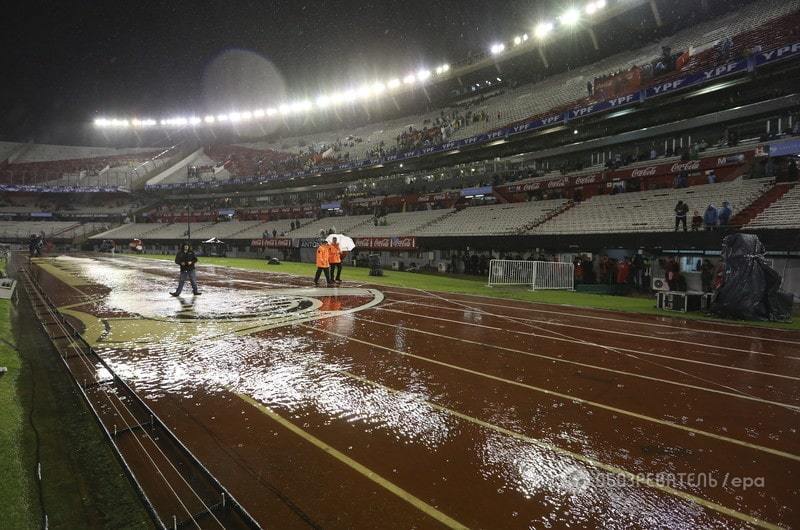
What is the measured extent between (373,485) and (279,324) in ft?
20.7

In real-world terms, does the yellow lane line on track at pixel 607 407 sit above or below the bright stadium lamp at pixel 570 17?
below

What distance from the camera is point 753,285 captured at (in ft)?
34.5

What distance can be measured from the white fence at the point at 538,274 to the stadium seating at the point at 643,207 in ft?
11.6

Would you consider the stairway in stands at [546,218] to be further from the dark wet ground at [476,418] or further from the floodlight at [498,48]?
the floodlight at [498,48]

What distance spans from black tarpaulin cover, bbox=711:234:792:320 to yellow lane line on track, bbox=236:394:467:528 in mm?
11770

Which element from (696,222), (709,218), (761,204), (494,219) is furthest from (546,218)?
(761,204)

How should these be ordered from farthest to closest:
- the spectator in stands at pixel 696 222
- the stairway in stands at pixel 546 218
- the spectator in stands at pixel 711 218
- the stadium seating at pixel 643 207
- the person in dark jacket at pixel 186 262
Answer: the stairway in stands at pixel 546 218 → the stadium seating at pixel 643 207 → the spectator in stands at pixel 696 222 → the spectator in stands at pixel 711 218 → the person in dark jacket at pixel 186 262

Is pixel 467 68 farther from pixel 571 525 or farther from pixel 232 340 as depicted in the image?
pixel 571 525

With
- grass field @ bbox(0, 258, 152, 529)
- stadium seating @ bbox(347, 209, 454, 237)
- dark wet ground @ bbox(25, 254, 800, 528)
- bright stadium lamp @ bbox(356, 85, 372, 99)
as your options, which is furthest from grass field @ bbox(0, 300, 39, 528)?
bright stadium lamp @ bbox(356, 85, 372, 99)

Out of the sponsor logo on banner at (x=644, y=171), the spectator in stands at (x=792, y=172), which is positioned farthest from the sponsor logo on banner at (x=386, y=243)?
the spectator in stands at (x=792, y=172)

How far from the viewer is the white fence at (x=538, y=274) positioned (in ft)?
57.4

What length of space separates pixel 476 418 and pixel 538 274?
14.3m

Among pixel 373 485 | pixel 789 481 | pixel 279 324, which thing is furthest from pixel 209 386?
pixel 789 481

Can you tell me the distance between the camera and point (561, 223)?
22219 millimetres
